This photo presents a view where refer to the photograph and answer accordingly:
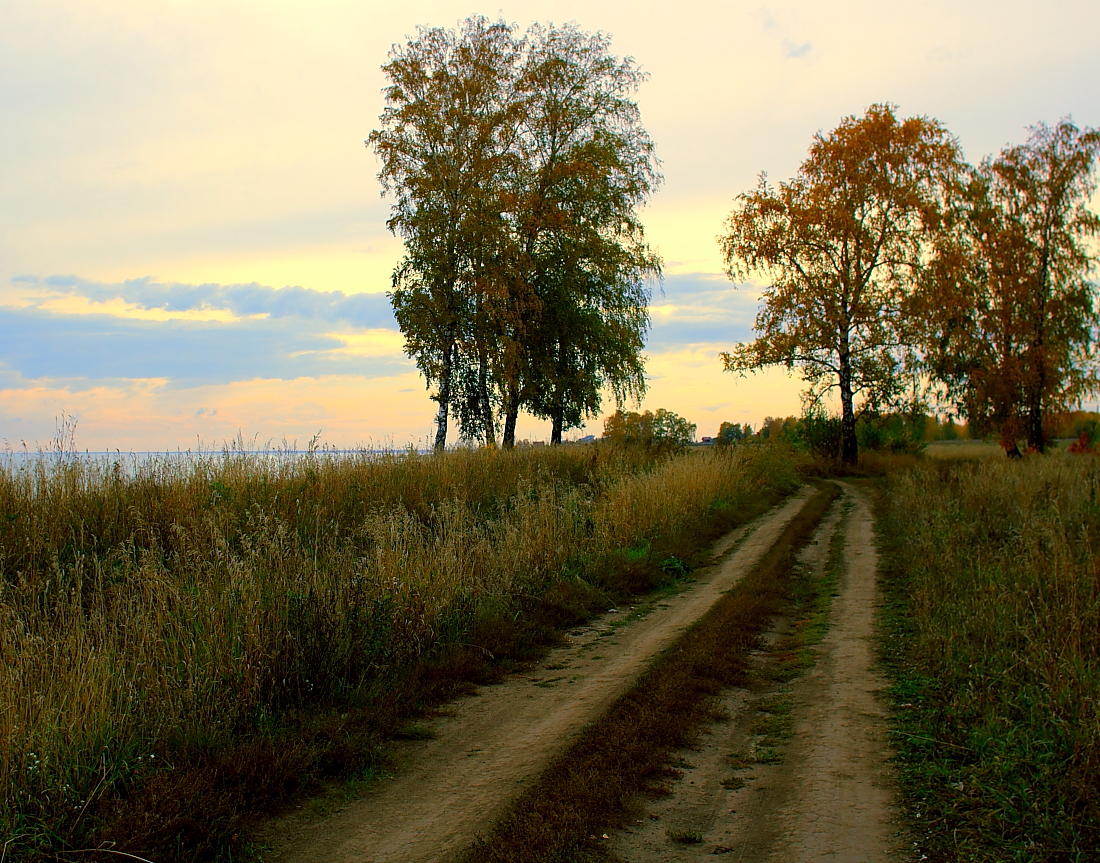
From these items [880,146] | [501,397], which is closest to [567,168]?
[501,397]

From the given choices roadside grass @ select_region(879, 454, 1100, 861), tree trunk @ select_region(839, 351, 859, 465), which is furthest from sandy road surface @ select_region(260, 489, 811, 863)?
tree trunk @ select_region(839, 351, 859, 465)

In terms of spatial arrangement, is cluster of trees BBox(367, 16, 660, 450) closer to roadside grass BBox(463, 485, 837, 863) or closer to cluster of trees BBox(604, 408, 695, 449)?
cluster of trees BBox(604, 408, 695, 449)

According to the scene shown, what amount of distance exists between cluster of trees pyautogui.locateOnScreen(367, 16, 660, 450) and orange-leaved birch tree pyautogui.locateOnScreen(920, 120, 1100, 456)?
591 inches

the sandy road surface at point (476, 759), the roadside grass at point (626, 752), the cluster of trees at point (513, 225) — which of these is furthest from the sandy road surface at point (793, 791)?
the cluster of trees at point (513, 225)

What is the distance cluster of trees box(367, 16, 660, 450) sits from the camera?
87.9 feet

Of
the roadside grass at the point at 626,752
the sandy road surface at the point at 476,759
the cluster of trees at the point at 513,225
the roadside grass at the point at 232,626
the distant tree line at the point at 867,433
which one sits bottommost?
the sandy road surface at the point at 476,759

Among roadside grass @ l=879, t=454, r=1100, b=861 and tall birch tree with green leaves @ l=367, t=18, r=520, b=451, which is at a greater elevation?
tall birch tree with green leaves @ l=367, t=18, r=520, b=451

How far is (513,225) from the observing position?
93.0 ft

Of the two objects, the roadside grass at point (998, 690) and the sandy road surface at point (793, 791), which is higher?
the roadside grass at point (998, 690)

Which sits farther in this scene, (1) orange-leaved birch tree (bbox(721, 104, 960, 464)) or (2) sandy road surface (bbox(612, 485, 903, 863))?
(1) orange-leaved birch tree (bbox(721, 104, 960, 464))

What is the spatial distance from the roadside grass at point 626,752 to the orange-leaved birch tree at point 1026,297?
30.0m

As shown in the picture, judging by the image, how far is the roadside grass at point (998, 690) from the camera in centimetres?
422

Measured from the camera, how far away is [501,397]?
94.5 feet

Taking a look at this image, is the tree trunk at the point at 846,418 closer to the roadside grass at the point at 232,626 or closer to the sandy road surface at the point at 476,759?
the roadside grass at the point at 232,626
